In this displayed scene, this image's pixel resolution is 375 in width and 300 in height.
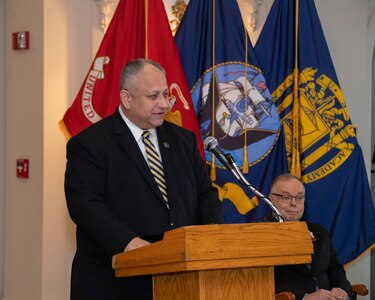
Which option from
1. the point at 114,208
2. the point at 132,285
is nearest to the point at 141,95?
the point at 114,208

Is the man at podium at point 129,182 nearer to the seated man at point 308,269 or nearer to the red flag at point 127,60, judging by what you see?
the seated man at point 308,269

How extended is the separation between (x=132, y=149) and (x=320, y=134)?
8.56 ft

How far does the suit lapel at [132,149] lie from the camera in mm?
3146

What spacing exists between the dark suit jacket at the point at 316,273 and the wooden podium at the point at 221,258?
152cm

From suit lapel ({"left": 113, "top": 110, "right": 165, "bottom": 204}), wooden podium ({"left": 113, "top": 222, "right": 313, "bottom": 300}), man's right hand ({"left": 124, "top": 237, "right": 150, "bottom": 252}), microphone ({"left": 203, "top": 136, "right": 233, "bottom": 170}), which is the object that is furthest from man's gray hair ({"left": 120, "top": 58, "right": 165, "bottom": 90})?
wooden podium ({"left": 113, "top": 222, "right": 313, "bottom": 300})

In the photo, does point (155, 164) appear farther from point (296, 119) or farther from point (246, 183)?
point (296, 119)

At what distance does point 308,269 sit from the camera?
169 inches

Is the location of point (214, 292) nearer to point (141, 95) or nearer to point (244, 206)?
point (141, 95)

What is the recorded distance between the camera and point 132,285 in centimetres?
314

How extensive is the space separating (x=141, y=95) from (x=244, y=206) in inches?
93.6

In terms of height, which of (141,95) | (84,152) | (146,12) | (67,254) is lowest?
(67,254)
